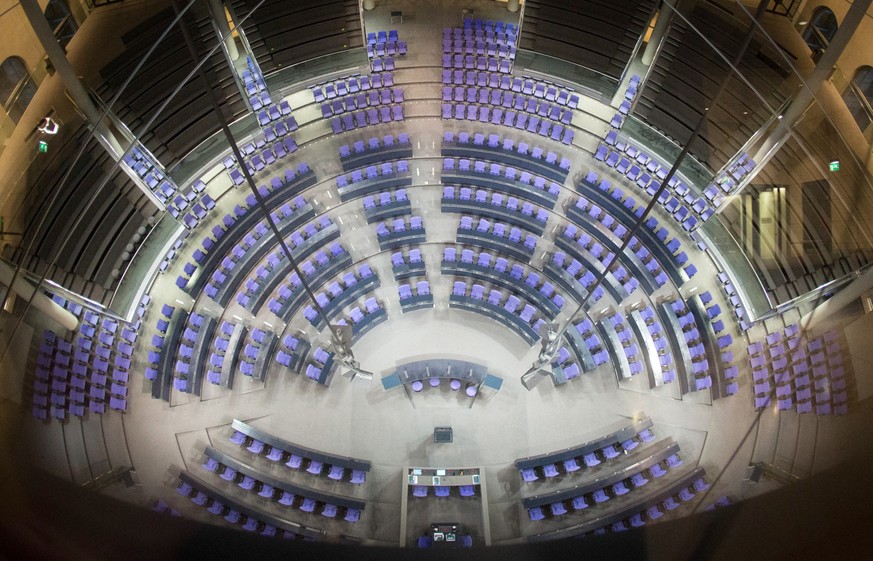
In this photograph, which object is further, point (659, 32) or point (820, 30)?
point (659, 32)

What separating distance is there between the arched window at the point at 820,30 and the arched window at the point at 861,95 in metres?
0.83

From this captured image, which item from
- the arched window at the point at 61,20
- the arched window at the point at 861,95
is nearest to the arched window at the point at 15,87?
the arched window at the point at 61,20

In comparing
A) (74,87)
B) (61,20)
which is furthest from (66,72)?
(61,20)

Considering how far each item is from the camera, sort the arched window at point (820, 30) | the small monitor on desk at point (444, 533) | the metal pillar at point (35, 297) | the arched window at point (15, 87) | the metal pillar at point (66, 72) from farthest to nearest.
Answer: the arched window at point (820, 30) → the small monitor on desk at point (444, 533) → the arched window at point (15, 87) → the metal pillar at point (66, 72) → the metal pillar at point (35, 297)

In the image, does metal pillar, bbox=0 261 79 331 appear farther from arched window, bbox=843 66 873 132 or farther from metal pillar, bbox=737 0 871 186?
arched window, bbox=843 66 873 132

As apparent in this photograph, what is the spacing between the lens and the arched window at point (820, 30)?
37.0 ft

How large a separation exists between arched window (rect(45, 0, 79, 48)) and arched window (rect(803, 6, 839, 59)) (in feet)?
46.4

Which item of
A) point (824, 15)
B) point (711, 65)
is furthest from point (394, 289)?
point (824, 15)

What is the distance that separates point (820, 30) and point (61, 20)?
567 inches

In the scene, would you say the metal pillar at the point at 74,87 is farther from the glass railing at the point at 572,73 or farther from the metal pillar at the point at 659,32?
the metal pillar at the point at 659,32

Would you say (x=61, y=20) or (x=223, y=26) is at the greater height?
(x=223, y=26)

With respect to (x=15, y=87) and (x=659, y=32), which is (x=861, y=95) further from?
(x=15, y=87)

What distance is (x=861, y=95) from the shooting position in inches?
430

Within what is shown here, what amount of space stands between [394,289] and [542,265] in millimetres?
3355
